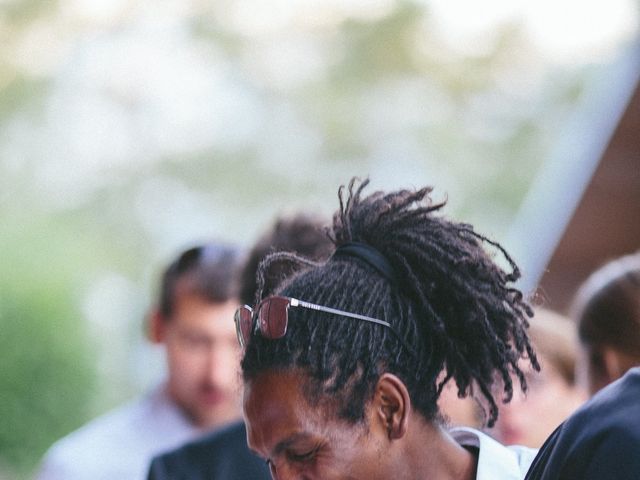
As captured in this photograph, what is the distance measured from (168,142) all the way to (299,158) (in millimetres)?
1194

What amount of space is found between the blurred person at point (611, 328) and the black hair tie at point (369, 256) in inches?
41.3

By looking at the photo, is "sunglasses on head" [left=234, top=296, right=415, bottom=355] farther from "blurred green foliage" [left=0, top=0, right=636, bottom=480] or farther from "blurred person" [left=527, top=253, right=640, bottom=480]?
"blurred green foliage" [left=0, top=0, right=636, bottom=480]

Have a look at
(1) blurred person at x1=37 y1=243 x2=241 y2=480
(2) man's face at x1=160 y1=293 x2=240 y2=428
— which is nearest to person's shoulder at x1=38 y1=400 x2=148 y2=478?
(1) blurred person at x1=37 y1=243 x2=241 y2=480

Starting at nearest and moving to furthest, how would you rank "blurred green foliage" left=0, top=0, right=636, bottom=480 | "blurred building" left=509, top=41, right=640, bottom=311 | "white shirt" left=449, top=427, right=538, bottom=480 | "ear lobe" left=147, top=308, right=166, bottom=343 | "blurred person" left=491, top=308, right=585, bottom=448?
"white shirt" left=449, top=427, right=538, bottom=480, "blurred person" left=491, top=308, right=585, bottom=448, "ear lobe" left=147, top=308, right=166, bottom=343, "blurred building" left=509, top=41, right=640, bottom=311, "blurred green foliage" left=0, top=0, right=636, bottom=480

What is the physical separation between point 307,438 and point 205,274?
6.84 ft

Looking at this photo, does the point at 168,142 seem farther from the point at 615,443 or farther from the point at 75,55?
the point at 615,443

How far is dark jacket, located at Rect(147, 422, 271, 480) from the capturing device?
330cm

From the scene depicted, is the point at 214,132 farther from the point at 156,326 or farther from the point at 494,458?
the point at 494,458

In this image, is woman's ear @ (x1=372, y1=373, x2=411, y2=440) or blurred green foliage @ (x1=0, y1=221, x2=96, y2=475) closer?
Answer: woman's ear @ (x1=372, y1=373, x2=411, y2=440)

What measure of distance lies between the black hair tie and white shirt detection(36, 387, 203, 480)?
1.97 m

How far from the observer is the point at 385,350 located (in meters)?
2.31

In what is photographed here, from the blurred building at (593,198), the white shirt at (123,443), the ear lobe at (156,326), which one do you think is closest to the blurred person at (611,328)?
the white shirt at (123,443)

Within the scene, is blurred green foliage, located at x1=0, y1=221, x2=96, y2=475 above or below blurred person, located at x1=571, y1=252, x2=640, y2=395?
below

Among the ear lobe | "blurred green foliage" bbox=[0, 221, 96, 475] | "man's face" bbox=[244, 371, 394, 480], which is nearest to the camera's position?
"man's face" bbox=[244, 371, 394, 480]
